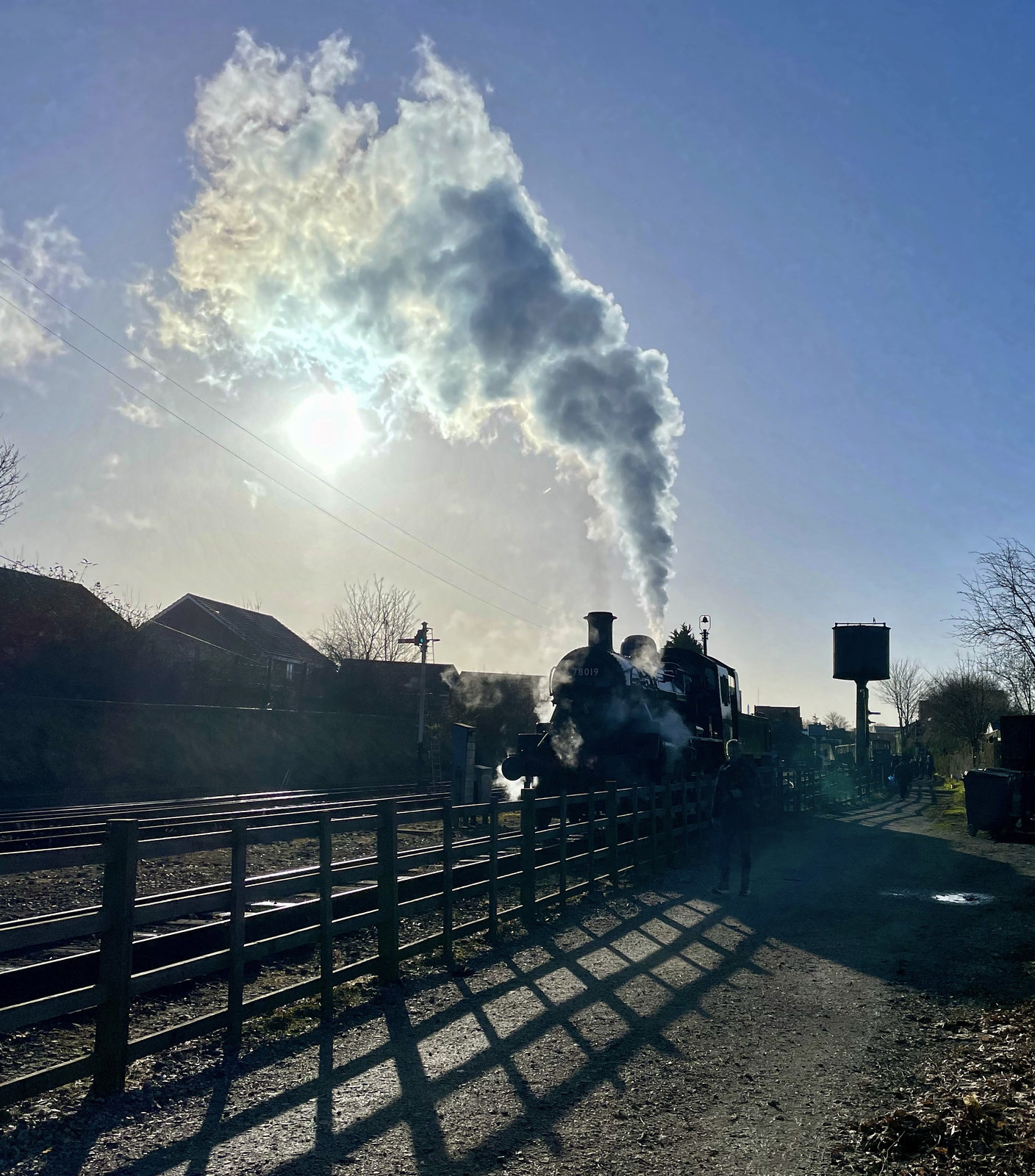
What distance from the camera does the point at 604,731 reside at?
15781 mm

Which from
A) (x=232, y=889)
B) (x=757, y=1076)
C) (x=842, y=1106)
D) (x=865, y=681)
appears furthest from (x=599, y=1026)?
(x=865, y=681)

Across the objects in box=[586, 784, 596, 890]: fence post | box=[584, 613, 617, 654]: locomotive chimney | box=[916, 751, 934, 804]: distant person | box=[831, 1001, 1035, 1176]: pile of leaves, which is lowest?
box=[916, 751, 934, 804]: distant person

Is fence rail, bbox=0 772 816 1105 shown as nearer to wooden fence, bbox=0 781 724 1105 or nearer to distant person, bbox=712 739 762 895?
wooden fence, bbox=0 781 724 1105

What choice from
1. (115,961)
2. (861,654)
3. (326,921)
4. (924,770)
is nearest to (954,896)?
(326,921)

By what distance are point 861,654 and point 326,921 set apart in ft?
152

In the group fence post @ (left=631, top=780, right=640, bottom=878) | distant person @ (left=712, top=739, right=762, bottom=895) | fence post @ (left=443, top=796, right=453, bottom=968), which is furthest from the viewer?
fence post @ (left=631, top=780, right=640, bottom=878)

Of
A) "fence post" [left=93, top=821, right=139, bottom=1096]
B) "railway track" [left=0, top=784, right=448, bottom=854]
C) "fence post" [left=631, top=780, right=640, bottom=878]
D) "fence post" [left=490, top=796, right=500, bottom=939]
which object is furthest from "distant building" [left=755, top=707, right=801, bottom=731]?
"fence post" [left=93, top=821, right=139, bottom=1096]

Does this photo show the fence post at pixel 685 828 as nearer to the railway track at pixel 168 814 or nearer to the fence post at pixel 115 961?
the railway track at pixel 168 814

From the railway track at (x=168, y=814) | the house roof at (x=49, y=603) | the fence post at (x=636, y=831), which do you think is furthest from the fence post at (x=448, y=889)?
the house roof at (x=49, y=603)

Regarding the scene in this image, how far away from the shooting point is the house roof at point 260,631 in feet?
162

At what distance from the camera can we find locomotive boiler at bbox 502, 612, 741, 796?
608 inches

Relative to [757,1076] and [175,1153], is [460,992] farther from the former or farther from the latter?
[175,1153]

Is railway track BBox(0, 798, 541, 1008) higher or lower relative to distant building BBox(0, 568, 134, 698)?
lower

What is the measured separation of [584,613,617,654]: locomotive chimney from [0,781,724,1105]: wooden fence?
5.70m
